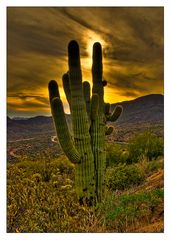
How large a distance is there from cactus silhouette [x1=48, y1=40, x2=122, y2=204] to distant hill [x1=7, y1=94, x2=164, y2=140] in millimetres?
782

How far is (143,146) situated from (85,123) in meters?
3.78

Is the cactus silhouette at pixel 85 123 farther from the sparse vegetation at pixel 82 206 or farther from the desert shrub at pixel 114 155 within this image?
the desert shrub at pixel 114 155

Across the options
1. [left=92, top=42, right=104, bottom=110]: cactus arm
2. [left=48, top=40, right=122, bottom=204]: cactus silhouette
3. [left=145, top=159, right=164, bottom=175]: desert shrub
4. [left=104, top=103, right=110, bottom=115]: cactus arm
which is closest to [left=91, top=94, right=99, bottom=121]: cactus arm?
[left=48, top=40, right=122, bottom=204]: cactus silhouette

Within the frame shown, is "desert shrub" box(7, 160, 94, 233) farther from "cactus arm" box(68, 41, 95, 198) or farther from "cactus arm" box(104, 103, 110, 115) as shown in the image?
"cactus arm" box(104, 103, 110, 115)

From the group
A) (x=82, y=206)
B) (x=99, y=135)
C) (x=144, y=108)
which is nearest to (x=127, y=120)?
(x=144, y=108)

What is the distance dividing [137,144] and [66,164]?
6.18 feet

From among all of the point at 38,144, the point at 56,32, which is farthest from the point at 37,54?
the point at 38,144

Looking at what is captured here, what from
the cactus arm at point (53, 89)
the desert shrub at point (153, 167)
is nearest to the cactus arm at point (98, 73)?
the cactus arm at point (53, 89)

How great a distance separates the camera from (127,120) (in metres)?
7.71

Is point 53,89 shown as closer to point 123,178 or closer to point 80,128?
point 80,128

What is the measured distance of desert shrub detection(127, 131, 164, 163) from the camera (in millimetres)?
9125

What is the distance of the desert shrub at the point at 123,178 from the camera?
23.2 feet

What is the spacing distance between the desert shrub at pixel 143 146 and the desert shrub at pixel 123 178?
150 centimetres
